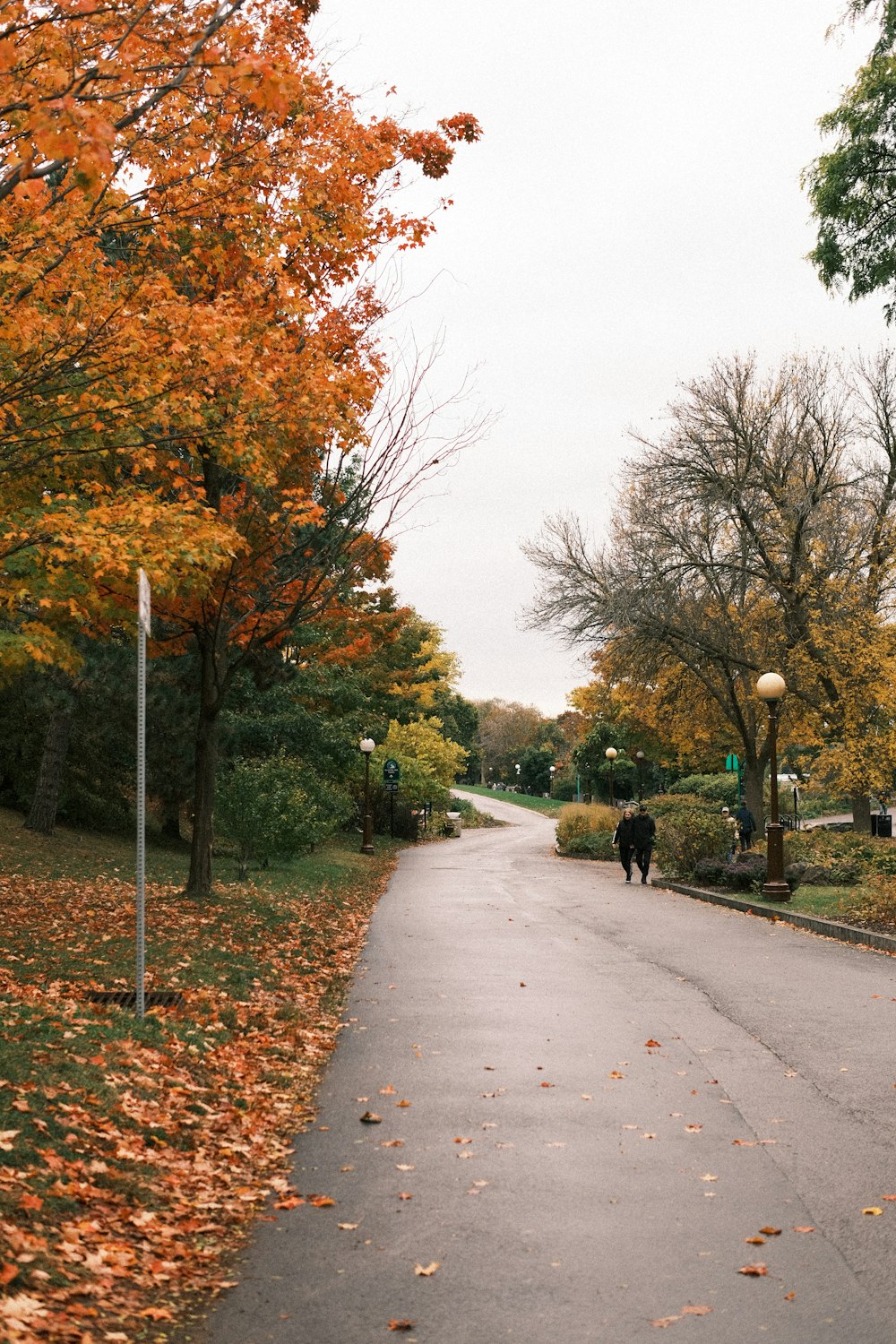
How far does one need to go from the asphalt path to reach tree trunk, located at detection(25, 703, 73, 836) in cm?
1355

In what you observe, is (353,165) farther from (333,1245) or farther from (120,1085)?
(333,1245)

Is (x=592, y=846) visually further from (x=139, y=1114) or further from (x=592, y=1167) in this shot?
(x=592, y=1167)

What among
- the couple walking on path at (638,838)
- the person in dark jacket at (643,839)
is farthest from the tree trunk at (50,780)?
the person in dark jacket at (643,839)

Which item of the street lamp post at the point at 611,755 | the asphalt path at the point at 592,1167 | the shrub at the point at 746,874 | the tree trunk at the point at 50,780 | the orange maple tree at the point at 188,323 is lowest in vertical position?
the asphalt path at the point at 592,1167

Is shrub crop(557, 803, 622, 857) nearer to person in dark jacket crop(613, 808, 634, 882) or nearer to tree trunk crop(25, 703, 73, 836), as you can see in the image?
person in dark jacket crop(613, 808, 634, 882)

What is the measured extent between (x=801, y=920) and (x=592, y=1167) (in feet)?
40.1

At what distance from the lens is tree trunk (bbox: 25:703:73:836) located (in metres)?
23.8

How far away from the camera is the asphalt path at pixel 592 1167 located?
409 cm

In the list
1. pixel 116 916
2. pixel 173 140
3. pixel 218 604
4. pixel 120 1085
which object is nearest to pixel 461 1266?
pixel 120 1085

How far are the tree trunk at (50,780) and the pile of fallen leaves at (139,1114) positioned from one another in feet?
37.8

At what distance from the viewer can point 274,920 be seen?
1522 centimetres

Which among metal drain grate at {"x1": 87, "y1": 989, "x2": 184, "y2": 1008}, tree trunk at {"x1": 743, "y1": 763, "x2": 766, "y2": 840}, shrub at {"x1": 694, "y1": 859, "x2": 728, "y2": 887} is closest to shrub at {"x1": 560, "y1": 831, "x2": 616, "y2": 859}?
tree trunk at {"x1": 743, "y1": 763, "x2": 766, "y2": 840}

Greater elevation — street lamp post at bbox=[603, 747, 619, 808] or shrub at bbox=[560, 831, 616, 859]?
street lamp post at bbox=[603, 747, 619, 808]

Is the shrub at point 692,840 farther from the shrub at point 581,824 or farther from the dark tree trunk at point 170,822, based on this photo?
the shrub at point 581,824
